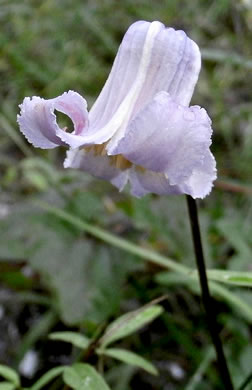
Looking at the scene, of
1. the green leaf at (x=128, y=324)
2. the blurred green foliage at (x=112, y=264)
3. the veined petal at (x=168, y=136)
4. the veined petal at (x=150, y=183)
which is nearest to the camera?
the veined petal at (x=168, y=136)

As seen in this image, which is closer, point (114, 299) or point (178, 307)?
point (114, 299)

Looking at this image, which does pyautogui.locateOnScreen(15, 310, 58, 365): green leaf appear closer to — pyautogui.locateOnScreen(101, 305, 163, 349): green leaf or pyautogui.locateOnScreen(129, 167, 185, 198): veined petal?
pyautogui.locateOnScreen(101, 305, 163, 349): green leaf

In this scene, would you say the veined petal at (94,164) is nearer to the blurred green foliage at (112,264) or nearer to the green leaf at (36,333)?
the blurred green foliage at (112,264)

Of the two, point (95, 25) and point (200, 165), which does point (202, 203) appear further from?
point (200, 165)

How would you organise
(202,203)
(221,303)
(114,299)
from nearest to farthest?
(114,299) → (221,303) → (202,203)

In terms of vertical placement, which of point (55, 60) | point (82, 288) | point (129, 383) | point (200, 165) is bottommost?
point (129, 383)

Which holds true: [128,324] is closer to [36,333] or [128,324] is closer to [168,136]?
[168,136]

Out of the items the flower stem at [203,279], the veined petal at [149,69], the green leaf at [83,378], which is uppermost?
the veined petal at [149,69]

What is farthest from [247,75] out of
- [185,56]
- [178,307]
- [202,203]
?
[185,56]

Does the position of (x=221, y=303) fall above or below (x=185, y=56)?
below

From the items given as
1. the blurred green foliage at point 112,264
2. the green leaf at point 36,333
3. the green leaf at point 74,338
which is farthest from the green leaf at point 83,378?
the green leaf at point 36,333
